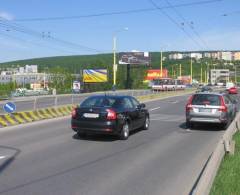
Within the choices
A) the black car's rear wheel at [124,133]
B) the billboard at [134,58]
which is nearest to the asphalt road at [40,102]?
the black car's rear wheel at [124,133]

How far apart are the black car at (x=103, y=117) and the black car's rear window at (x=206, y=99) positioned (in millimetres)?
4004

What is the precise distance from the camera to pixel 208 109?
18484 mm

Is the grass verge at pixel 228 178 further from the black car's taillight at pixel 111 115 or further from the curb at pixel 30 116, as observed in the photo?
the curb at pixel 30 116

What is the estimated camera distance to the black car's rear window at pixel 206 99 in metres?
18.5

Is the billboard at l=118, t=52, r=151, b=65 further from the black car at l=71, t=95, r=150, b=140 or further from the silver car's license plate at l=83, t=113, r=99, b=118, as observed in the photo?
the silver car's license plate at l=83, t=113, r=99, b=118

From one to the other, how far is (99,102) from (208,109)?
520cm

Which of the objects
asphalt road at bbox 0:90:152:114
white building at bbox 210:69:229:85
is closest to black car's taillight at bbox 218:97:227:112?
asphalt road at bbox 0:90:152:114

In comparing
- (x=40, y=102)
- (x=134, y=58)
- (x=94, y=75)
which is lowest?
(x=40, y=102)

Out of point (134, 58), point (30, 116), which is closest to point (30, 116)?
point (30, 116)

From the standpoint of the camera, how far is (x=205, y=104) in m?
18.5

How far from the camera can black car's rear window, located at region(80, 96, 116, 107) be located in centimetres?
1509

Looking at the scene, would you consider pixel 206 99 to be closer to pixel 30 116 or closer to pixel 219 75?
pixel 30 116

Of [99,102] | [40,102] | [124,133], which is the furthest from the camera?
[40,102]

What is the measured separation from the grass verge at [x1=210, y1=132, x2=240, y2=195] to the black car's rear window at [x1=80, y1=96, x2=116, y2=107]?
17.8 ft
